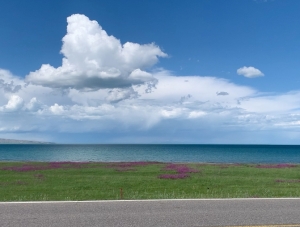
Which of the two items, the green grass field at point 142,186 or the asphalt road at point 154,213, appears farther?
the green grass field at point 142,186

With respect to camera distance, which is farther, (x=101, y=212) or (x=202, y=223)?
(x=101, y=212)

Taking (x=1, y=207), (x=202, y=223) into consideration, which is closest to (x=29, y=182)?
(x=1, y=207)

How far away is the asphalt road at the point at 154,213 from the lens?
30.1 ft

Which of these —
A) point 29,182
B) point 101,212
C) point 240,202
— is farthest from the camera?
point 29,182

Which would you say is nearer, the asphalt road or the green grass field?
the asphalt road

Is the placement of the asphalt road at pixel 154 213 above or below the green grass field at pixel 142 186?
above

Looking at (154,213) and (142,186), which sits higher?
(154,213)

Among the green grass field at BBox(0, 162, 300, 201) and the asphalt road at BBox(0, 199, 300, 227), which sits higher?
the asphalt road at BBox(0, 199, 300, 227)

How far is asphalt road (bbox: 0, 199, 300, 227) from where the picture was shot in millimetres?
9159

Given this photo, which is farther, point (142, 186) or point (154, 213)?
point (142, 186)

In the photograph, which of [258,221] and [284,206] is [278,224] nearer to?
[258,221]

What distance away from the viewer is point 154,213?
10273 millimetres

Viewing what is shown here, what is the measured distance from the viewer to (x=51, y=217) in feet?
32.1

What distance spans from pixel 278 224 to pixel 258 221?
55cm
